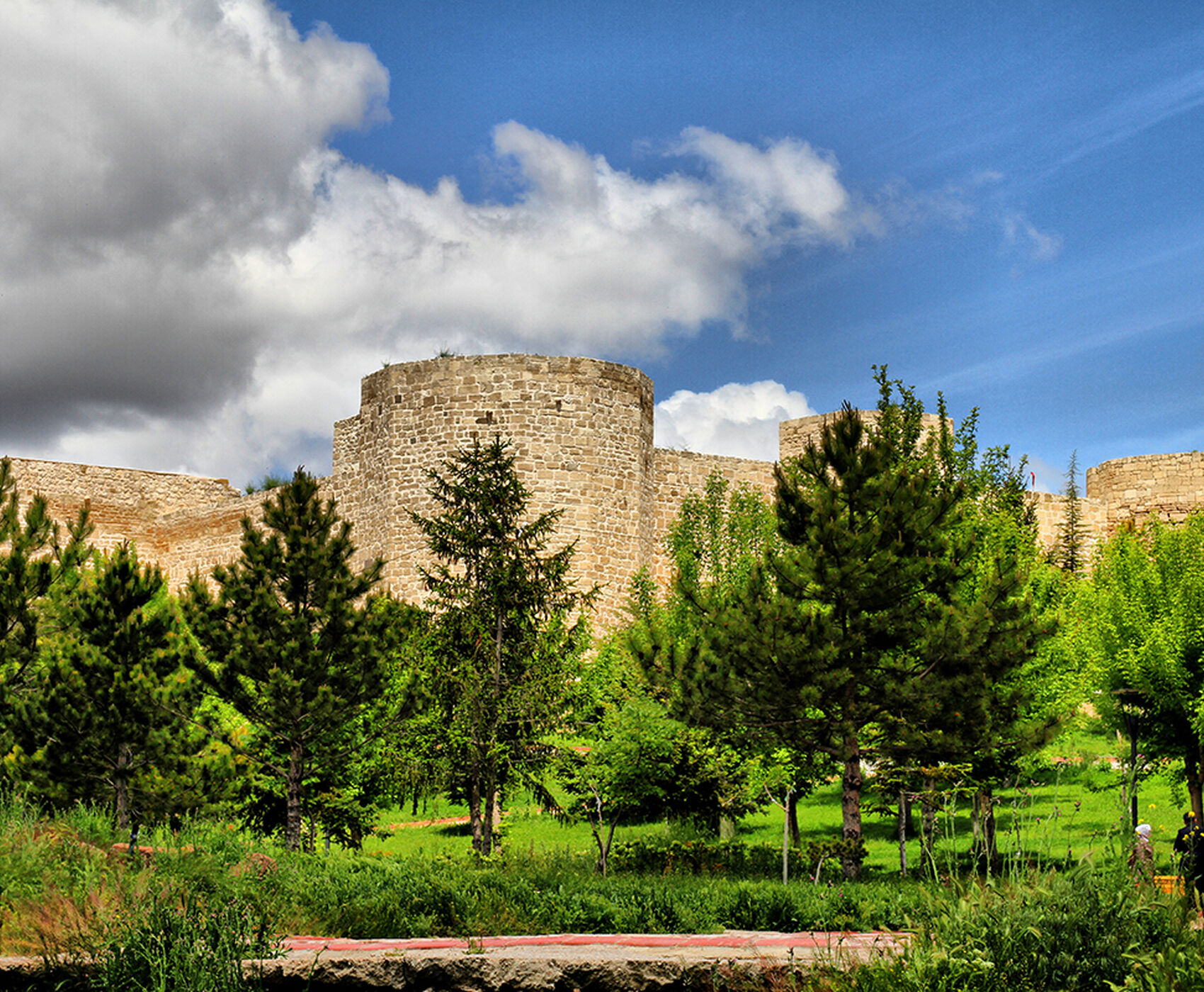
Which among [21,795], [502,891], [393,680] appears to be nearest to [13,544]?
[21,795]

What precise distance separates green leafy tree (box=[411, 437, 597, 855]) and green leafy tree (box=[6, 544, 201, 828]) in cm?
367

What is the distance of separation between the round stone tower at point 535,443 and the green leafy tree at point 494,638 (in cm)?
818

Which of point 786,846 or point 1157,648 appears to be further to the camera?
point 1157,648

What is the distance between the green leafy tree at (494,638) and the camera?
16.8 metres

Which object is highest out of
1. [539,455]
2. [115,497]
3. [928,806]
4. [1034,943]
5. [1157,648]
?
[115,497]

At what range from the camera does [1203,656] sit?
20.2 m

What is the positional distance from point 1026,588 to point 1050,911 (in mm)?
10786

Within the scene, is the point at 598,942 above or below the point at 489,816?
below

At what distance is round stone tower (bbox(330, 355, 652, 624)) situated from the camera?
2758 centimetres

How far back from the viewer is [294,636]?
1636 cm

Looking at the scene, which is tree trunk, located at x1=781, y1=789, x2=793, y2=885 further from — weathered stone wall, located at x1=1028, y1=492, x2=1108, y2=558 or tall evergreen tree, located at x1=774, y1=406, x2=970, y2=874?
weathered stone wall, located at x1=1028, y1=492, x2=1108, y2=558

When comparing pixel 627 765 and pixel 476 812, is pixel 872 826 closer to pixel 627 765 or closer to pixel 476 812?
pixel 627 765

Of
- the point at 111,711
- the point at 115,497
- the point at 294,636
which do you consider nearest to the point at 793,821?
the point at 294,636

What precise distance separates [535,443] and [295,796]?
12633 millimetres
